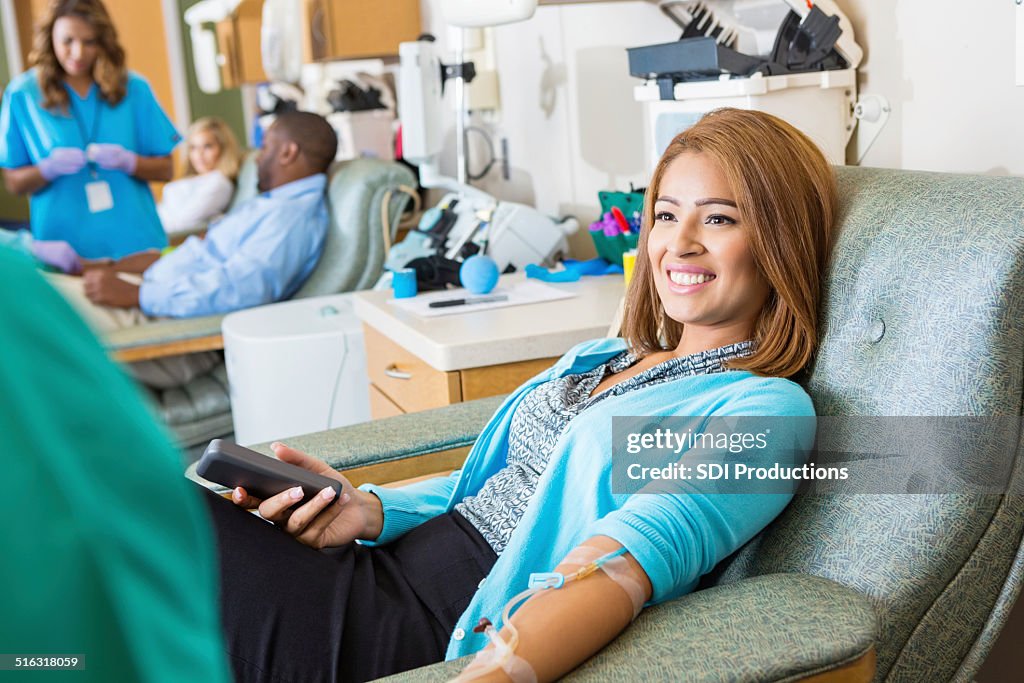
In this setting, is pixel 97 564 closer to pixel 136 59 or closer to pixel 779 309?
pixel 779 309

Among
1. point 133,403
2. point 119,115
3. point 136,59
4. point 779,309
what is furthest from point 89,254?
point 136,59

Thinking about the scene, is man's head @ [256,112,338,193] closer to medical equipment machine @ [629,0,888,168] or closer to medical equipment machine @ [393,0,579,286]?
medical equipment machine @ [393,0,579,286]

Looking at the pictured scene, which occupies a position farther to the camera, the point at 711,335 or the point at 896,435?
the point at 711,335

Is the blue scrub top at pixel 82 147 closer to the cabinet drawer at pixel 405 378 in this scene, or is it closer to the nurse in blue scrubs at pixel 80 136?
the nurse in blue scrubs at pixel 80 136

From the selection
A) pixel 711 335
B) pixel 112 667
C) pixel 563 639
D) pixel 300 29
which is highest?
pixel 300 29

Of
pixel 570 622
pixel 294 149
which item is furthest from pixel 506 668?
pixel 294 149

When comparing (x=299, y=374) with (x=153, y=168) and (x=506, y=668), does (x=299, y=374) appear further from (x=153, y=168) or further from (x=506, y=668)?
(x=506, y=668)


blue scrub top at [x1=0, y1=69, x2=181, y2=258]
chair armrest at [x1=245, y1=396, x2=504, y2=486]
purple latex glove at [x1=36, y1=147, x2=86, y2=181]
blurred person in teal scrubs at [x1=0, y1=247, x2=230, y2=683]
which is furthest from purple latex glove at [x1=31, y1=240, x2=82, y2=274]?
blurred person in teal scrubs at [x1=0, y1=247, x2=230, y2=683]

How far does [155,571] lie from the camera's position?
417mm

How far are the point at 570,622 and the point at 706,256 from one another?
50 centimetres

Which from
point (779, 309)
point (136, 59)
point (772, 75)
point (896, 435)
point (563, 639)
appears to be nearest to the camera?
point (563, 639)

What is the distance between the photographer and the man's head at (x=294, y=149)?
304 centimetres

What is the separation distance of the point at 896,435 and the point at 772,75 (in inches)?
29.2

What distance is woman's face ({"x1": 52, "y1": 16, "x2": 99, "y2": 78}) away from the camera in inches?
124
